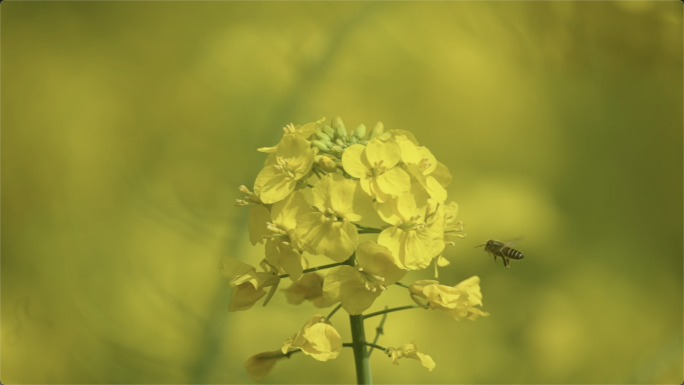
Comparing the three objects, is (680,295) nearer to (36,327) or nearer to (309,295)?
(309,295)

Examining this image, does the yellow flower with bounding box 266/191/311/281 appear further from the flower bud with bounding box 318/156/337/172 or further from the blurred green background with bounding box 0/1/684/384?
the blurred green background with bounding box 0/1/684/384

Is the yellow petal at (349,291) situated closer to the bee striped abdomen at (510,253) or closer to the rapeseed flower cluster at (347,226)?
the rapeseed flower cluster at (347,226)

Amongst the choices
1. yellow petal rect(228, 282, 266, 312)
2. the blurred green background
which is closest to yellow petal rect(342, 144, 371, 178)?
yellow petal rect(228, 282, 266, 312)

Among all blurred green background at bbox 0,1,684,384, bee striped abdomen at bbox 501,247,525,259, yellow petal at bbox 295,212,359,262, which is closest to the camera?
yellow petal at bbox 295,212,359,262

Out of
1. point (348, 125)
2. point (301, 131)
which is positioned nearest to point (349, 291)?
point (301, 131)

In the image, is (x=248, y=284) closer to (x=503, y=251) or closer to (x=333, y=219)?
(x=333, y=219)

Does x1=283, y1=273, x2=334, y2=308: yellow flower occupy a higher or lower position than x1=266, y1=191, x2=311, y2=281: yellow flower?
lower

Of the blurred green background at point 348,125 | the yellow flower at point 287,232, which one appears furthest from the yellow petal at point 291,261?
the blurred green background at point 348,125
